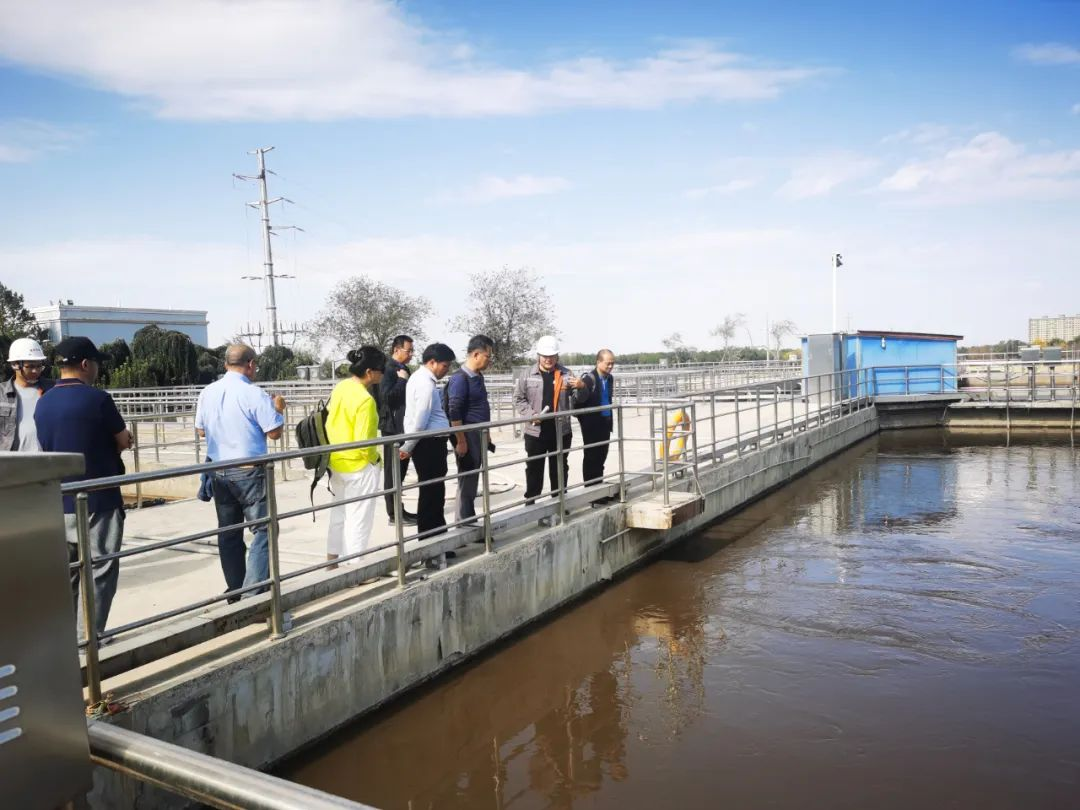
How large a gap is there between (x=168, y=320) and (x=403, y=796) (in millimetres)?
66177

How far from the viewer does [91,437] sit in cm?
463

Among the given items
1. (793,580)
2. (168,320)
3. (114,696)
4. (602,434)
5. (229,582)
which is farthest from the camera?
(168,320)

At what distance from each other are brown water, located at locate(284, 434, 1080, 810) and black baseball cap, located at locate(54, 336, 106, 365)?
2710 millimetres

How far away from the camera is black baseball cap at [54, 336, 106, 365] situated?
4.68 metres

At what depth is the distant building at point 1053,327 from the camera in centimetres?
7281

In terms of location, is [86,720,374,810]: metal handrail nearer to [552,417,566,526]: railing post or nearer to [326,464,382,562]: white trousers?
[326,464,382,562]: white trousers

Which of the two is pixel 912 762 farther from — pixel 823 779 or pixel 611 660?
pixel 611 660

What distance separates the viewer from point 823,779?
470 centimetres

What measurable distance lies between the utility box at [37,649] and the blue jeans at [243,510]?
3771 millimetres

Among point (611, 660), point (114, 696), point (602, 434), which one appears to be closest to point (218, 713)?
point (114, 696)

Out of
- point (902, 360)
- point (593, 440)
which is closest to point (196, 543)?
point (593, 440)

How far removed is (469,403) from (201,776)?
19.9 ft

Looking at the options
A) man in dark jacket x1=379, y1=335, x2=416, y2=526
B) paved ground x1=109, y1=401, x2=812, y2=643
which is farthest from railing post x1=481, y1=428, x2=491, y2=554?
man in dark jacket x1=379, y1=335, x2=416, y2=526

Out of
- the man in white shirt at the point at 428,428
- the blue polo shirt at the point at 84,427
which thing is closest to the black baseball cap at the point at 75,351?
the blue polo shirt at the point at 84,427
